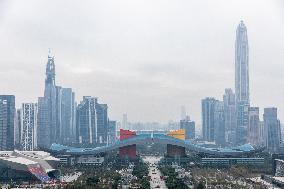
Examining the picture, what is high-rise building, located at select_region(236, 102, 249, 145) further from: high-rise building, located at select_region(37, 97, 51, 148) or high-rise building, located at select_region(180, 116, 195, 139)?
high-rise building, located at select_region(37, 97, 51, 148)

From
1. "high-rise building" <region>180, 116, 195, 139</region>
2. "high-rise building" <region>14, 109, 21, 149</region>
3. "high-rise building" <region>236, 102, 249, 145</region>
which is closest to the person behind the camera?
"high-rise building" <region>14, 109, 21, 149</region>

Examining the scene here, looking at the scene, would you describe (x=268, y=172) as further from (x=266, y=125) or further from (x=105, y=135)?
(x=105, y=135)

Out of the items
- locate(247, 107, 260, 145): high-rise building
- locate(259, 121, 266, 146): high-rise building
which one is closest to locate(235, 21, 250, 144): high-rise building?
locate(259, 121, 266, 146): high-rise building

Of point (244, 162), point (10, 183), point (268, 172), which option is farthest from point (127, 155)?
point (10, 183)

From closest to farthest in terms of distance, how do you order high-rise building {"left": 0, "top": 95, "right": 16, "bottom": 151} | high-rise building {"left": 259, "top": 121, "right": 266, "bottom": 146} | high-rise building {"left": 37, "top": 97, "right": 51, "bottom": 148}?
high-rise building {"left": 0, "top": 95, "right": 16, "bottom": 151} < high-rise building {"left": 37, "top": 97, "right": 51, "bottom": 148} < high-rise building {"left": 259, "top": 121, "right": 266, "bottom": 146}

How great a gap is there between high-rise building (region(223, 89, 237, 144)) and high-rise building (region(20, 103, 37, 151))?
99.1ft

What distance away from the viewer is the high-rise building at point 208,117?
78.1 m

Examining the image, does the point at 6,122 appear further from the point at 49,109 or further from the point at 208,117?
the point at 208,117

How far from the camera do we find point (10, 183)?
29.7m

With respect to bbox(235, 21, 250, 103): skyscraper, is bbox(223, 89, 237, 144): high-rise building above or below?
below

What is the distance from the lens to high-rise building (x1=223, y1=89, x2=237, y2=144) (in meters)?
75.4

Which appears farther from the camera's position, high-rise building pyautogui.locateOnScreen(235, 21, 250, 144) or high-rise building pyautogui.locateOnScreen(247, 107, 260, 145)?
high-rise building pyautogui.locateOnScreen(235, 21, 250, 144)

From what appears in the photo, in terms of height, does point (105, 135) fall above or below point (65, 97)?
below

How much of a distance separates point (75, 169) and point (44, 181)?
8678mm
